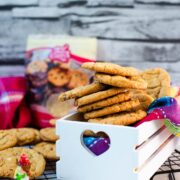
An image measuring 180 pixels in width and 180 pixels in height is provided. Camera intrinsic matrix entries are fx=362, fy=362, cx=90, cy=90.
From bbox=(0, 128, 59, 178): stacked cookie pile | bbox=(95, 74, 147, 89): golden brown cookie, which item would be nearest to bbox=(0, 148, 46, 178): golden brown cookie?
bbox=(0, 128, 59, 178): stacked cookie pile

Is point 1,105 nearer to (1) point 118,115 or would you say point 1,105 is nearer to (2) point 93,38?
(2) point 93,38

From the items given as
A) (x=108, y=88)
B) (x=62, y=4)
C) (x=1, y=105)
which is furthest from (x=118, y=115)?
(x=62, y=4)

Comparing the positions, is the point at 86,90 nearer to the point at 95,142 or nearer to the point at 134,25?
the point at 95,142

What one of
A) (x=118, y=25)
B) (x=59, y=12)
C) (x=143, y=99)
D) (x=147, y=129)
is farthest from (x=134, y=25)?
(x=147, y=129)

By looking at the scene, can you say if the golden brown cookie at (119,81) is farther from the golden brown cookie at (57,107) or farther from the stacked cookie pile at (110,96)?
the golden brown cookie at (57,107)

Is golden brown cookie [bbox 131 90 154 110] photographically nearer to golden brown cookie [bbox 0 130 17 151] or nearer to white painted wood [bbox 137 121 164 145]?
white painted wood [bbox 137 121 164 145]

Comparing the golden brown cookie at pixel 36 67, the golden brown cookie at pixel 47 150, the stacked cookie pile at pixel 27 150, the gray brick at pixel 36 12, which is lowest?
the golden brown cookie at pixel 47 150

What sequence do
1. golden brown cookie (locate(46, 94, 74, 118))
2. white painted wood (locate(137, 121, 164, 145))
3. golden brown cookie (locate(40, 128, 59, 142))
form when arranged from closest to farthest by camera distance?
1. white painted wood (locate(137, 121, 164, 145))
2. golden brown cookie (locate(40, 128, 59, 142))
3. golden brown cookie (locate(46, 94, 74, 118))

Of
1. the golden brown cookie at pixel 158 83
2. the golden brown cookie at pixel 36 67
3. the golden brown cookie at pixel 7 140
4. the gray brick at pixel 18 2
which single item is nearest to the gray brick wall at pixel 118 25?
the gray brick at pixel 18 2
